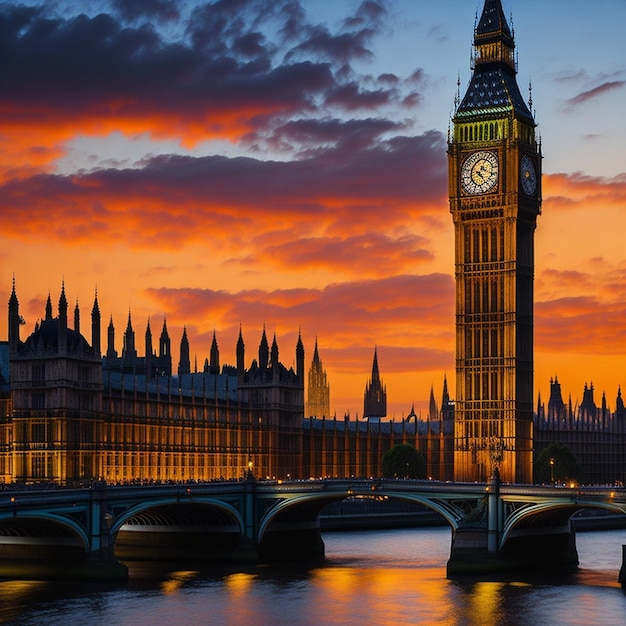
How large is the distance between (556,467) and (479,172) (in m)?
32.8

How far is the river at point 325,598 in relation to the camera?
7188 centimetres

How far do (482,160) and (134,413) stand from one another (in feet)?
164

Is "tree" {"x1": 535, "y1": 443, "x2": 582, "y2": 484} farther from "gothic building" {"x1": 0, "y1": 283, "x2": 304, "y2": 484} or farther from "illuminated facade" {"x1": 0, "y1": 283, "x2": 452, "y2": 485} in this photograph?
"gothic building" {"x1": 0, "y1": 283, "x2": 304, "y2": 484}

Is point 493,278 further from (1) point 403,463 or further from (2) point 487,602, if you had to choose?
(2) point 487,602

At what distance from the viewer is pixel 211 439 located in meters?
137

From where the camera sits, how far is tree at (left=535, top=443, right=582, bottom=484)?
154325mm

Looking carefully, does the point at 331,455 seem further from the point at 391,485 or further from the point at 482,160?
the point at 391,485

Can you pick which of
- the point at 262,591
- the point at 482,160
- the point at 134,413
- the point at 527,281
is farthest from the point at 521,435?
the point at 262,591

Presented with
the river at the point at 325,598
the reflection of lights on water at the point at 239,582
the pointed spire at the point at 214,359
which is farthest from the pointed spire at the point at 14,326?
the pointed spire at the point at 214,359

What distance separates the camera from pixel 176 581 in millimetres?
86625

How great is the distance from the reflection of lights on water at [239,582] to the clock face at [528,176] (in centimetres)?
7179

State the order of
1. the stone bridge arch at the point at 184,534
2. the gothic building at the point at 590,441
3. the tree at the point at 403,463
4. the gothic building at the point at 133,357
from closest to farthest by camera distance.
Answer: the stone bridge arch at the point at 184,534
the gothic building at the point at 133,357
the tree at the point at 403,463
the gothic building at the point at 590,441

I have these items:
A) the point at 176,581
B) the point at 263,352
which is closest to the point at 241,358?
the point at 263,352

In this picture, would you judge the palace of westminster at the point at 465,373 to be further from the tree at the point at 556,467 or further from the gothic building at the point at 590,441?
the gothic building at the point at 590,441
